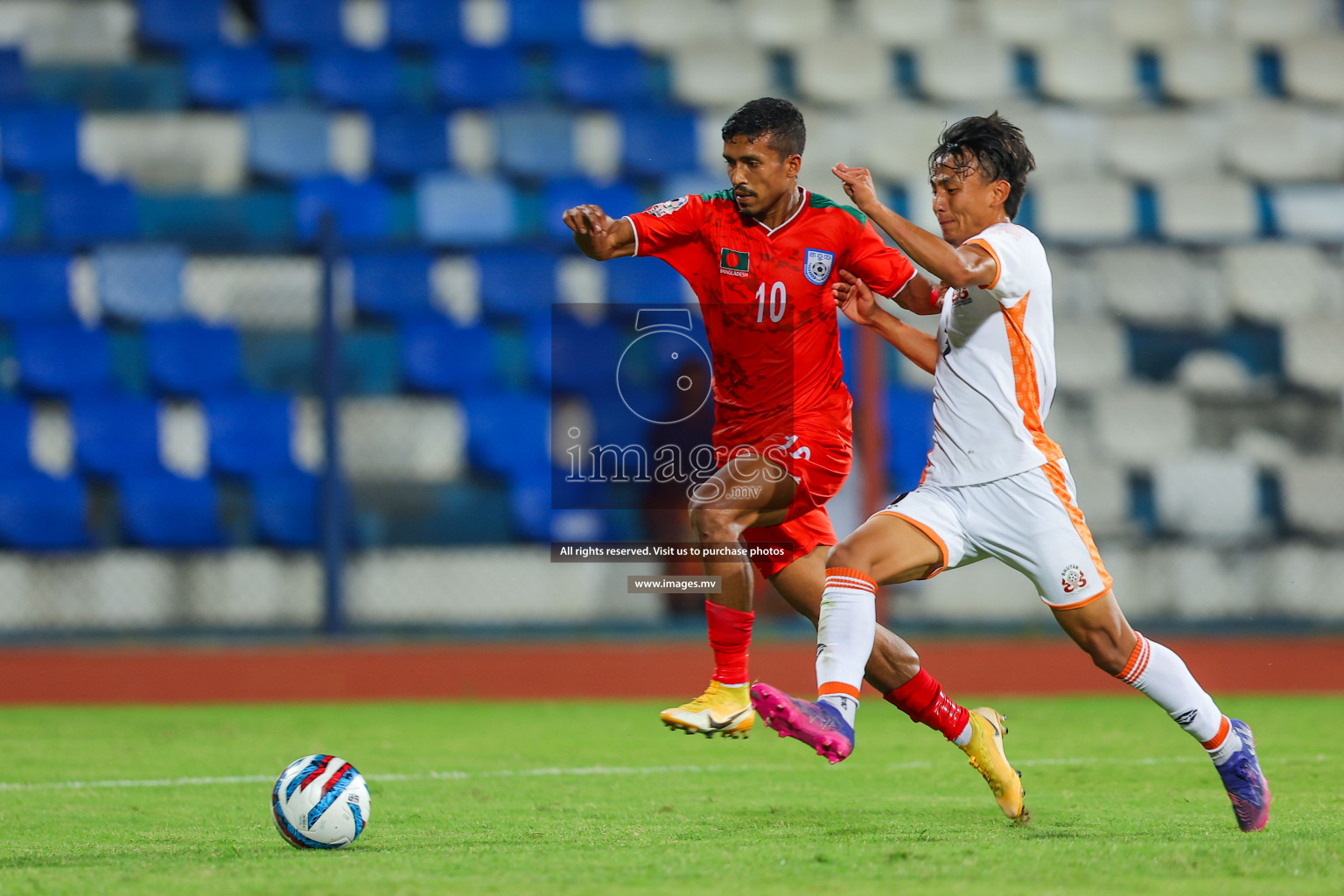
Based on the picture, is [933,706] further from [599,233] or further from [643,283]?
[643,283]

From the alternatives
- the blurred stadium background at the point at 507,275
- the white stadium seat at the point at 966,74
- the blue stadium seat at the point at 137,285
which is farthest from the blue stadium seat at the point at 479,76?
the white stadium seat at the point at 966,74

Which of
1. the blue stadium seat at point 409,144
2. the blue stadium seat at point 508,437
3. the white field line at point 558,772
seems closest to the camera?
the white field line at point 558,772

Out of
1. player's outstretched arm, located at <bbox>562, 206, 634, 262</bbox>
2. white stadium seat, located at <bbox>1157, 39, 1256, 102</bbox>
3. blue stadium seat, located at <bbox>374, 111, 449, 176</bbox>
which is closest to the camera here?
player's outstretched arm, located at <bbox>562, 206, 634, 262</bbox>

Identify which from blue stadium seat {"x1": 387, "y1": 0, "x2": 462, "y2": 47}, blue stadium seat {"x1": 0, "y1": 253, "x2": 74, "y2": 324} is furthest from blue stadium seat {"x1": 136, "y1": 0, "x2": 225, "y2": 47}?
blue stadium seat {"x1": 0, "y1": 253, "x2": 74, "y2": 324}

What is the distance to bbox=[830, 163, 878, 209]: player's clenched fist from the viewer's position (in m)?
4.02

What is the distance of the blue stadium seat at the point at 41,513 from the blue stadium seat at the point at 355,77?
3.86 metres

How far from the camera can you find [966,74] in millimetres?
12383

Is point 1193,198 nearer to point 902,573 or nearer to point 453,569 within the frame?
point 453,569

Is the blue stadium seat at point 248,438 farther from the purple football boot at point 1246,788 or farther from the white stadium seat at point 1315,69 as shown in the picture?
the white stadium seat at point 1315,69

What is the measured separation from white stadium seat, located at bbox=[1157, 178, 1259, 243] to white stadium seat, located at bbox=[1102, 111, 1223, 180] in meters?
0.31

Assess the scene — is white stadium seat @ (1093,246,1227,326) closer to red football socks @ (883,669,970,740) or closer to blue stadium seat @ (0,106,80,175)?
red football socks @ (883,669,970,740)

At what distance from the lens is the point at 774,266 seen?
4.78 m

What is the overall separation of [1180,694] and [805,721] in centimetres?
112

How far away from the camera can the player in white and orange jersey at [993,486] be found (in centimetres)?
Result: 410
